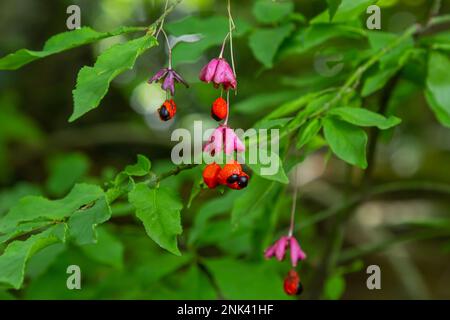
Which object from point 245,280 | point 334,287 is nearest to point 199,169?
point 245,280

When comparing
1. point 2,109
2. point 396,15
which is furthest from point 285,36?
point 396,15

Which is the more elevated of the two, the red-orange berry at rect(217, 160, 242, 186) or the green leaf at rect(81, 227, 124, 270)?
the green leaf at rect(81, 227, 124, 270)

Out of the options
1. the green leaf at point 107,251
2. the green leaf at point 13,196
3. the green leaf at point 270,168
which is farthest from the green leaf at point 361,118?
the green leaf at point 13,196

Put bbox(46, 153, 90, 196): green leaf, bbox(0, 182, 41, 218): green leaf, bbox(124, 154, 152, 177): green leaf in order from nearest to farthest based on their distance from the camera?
1. bbox(124, 154, 152, 177): green leaf
2. bbox(0, 182, 41, 218): green leaf
3. bbox(46, 153, 90, 196): green leaf

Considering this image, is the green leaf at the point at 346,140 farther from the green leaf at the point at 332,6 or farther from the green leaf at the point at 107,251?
the green leaf at the point at 107,251

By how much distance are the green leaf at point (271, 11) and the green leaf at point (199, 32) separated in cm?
6

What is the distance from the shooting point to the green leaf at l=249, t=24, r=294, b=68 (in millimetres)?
1804

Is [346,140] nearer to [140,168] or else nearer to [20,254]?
[140,168]

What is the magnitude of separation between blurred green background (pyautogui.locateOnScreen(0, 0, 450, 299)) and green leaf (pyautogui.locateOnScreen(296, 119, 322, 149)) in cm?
12

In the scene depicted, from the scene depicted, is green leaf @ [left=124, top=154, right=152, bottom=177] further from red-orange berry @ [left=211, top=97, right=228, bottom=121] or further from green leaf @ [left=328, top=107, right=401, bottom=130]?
green leaf @ [left=328, top=107, right=401, bottom=130]

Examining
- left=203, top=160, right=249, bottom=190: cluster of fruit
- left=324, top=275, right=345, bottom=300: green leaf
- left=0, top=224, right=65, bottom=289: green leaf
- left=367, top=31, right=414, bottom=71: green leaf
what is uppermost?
left=367, top=31, right=414, bottom=71: green leaf

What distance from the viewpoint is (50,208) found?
1.38 m

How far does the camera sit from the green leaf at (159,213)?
124 centimetres

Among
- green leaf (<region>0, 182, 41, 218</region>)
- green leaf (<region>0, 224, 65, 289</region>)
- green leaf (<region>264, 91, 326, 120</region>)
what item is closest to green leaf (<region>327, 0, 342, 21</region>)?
green leaf (<region>264, 91, 326, 120</region>)
